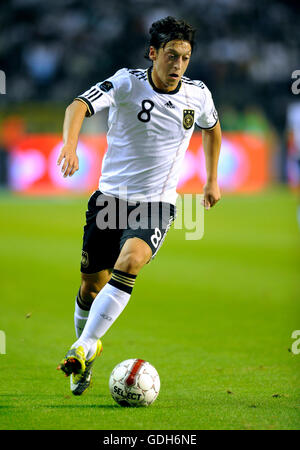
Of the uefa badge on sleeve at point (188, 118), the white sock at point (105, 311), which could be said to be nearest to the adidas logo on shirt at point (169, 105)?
the uefa badge on sleeve at point (188, 118)

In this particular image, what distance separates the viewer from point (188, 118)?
17.7 ft

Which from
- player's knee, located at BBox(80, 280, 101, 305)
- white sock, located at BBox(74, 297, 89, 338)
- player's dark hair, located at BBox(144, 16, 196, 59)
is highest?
player's dark hair, located at BBox(144, 16, 196, 59)

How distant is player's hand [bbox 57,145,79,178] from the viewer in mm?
4559

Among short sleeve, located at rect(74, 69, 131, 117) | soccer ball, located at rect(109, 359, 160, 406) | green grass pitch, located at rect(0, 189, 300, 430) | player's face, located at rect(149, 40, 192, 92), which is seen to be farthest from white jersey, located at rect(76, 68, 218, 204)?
green grass pitch, located at rect(0, 189, 300, 430)

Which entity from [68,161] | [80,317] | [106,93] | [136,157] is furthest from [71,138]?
[80,317]

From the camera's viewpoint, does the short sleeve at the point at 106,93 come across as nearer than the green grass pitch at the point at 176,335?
No

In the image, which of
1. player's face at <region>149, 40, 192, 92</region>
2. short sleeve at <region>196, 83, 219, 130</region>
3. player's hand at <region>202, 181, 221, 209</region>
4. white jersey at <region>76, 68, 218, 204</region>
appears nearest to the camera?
player's face at <region>149, 40, 192, 92</region>

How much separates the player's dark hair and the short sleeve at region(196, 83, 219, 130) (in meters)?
0.47

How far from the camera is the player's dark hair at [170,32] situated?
202 inches

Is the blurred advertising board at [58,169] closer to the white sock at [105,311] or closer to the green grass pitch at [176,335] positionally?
the green grass pitch at [176,335]

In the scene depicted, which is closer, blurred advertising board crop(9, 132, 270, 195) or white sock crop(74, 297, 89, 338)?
white sock crop(74, 297, 89, 338)

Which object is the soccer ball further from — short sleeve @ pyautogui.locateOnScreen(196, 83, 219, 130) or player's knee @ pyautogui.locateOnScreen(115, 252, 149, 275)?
short sleeve @ pyautogui.locateOnScreen(196, 83, 219, 130)

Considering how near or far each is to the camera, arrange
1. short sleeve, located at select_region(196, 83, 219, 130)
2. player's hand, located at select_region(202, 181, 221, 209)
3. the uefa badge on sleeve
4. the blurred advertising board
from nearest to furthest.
→ the uefa badge on sleeve, short sleeve, located at select_region(196, 83, 219, 130), player's hand, located at select_region(202, 181, 221, 209), the blurred advertising board

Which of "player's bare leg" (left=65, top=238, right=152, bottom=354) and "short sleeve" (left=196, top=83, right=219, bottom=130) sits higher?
"short sleeve" (left=196, top=83, right=219, bottom=130)
